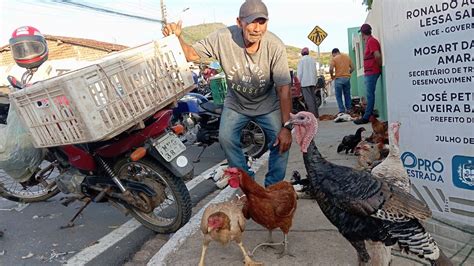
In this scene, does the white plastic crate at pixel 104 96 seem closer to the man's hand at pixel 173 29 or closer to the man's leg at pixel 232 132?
the man's hand at pixel 173 29

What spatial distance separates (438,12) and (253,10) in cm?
144

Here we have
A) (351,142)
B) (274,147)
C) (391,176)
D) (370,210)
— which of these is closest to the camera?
(370,210)

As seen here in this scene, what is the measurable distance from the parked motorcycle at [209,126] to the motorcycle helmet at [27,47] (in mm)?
2586

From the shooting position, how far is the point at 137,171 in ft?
13.1

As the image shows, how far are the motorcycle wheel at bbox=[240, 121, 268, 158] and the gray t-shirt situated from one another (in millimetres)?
2860

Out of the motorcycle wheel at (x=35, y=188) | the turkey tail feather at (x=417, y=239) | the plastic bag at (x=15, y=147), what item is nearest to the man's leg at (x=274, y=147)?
the turkey tail feather at (x=417, y=239)

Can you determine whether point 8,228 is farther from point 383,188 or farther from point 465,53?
point 465,53

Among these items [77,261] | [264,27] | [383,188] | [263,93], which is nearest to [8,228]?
[77,261]

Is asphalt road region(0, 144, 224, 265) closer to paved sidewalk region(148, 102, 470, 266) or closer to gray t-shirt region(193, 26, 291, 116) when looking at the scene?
paved sidewalk region(148, 102, 470, 266)

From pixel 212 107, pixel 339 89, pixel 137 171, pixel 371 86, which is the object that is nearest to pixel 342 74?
pixel 339 89

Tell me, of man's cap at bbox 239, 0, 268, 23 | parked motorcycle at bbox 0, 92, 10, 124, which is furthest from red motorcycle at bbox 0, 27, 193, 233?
parked motorcycle at bbox 0, 92, 10, 124

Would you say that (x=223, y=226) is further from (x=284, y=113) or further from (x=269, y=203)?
(x=284, y=113)

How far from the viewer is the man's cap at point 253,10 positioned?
11.0 ft

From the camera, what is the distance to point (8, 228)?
14.3ft
